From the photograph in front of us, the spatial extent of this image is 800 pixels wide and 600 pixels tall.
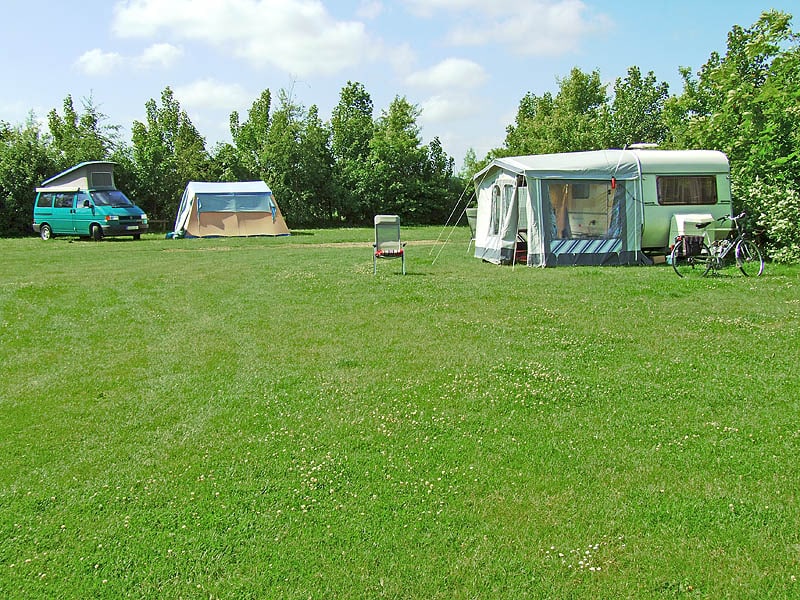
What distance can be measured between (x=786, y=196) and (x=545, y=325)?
27.6 feet

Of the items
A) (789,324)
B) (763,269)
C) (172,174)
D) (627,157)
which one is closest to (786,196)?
(763,269)

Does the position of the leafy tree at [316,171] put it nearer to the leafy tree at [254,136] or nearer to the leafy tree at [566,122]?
the leafy tree at [254,136]

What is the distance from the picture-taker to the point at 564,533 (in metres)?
3.14

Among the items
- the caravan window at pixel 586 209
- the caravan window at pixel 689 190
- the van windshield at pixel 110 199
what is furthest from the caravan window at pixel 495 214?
the van windshield at pixel 110 199

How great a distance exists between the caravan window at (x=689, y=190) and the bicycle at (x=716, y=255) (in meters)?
0.81

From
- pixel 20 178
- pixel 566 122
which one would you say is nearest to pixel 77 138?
pixel 20 178

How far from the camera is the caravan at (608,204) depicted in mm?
12992

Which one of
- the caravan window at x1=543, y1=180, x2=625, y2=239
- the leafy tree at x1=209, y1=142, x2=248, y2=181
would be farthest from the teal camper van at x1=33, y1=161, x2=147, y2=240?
the caravan window at x1=543, y1=180, x2=625, y2=239

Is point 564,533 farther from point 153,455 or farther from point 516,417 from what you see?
point 153,455

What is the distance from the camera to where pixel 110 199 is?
2198cm

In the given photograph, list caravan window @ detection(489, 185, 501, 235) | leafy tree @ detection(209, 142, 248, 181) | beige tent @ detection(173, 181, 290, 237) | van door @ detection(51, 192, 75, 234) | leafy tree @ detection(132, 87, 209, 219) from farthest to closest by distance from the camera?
leafy tree @ detection(209, 142, 248, 181), leafy tree @ detection(132, 87, 209, 219), beige tent @ detection(173, 181, 290, 237), van door @ detection(51, 192, 75, 234), caravan window @ detection(489, 185, 501, 235)

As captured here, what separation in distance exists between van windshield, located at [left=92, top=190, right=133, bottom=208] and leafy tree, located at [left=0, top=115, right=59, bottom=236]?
5537 mm

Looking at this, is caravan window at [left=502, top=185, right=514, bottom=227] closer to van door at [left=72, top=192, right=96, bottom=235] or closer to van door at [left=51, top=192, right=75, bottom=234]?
van door at [left=72, top=192, right=96, bottom=235]

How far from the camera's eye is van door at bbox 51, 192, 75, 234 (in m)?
21.8
